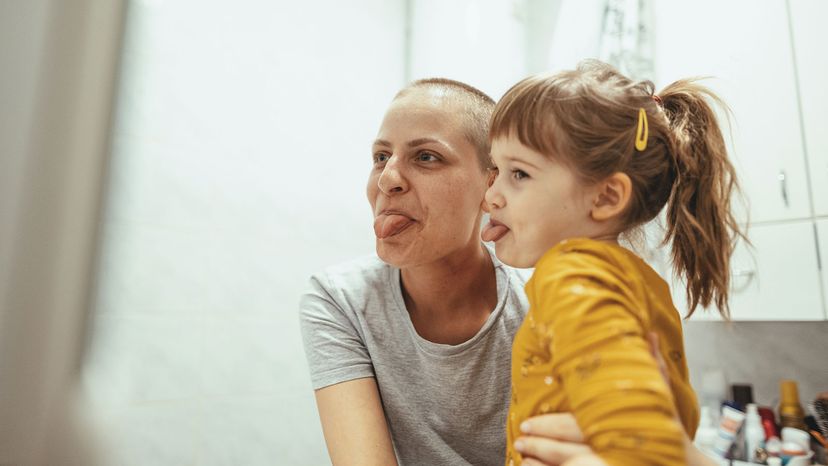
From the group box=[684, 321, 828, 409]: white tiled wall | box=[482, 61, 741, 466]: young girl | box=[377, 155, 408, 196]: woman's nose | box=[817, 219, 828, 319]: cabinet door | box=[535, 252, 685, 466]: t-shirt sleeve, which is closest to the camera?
box=[535, 252, 685, 466]: t-shirt sleeve

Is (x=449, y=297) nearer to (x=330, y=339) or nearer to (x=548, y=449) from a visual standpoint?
(x=330, y=339)

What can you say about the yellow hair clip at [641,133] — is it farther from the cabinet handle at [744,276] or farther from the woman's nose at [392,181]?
the cabinet handle at [744,276]

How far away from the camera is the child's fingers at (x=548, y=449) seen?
0.45 metres

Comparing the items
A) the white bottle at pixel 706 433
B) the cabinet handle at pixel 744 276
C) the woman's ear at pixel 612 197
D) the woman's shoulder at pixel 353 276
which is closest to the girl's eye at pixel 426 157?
the woman's shoulder at pixel 353 276

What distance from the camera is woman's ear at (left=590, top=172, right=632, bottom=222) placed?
1.87 ft

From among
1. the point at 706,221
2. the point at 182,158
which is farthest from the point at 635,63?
the point at 182,158

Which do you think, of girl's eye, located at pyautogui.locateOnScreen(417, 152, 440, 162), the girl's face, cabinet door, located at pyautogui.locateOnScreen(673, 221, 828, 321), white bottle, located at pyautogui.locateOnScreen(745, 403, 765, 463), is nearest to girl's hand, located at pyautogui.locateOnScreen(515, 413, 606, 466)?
the girl's face

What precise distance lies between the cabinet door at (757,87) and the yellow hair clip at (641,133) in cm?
88

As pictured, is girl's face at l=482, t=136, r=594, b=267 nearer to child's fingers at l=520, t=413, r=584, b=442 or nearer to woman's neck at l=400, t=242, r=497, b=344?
child's fingers at l=520, t=413, r=584, b=442

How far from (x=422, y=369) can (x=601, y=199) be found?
448 mm

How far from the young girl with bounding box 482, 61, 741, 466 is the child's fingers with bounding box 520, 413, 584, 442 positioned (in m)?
0.02

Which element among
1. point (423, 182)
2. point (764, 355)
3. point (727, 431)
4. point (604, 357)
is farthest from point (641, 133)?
point (764, 355)

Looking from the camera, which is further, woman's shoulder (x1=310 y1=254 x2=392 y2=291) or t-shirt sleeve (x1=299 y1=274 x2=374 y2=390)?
woman's shoulder (x1=310 y1=254 x2=392 y2=291)

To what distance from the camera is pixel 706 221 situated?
0.59 metres
